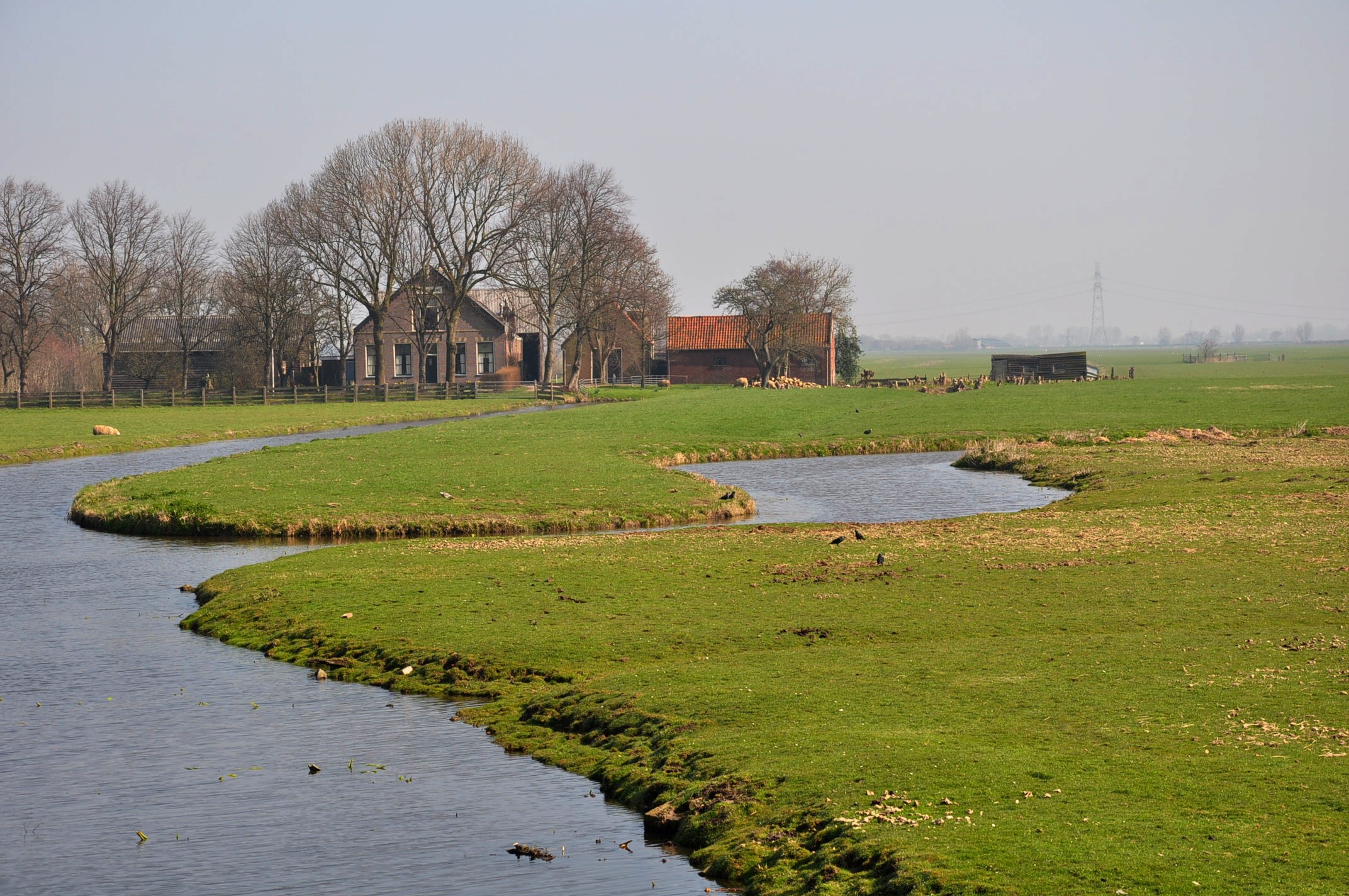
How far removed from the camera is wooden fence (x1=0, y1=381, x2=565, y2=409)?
93.2 m

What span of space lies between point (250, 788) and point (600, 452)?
115ft

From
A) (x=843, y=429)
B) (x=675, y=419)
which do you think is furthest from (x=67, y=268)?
(x=843, y=429)

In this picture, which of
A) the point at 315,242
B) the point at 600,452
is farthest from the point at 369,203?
the point at 600,452

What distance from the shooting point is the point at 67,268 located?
109188 millimetres

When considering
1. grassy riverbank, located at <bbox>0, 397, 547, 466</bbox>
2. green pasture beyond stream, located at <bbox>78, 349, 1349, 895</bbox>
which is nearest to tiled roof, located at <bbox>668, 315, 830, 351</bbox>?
grassy riverbank, located at <bbox>0, 397, 547, 466</bbox>

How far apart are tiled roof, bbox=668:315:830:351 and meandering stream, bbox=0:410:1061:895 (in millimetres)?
111226

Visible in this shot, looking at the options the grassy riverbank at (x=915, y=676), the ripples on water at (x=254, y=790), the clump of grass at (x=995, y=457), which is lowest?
the ripples on water at (x=254, y=790)

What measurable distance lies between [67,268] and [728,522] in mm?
97078

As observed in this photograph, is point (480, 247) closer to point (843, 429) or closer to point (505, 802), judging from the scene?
point (843, 429)

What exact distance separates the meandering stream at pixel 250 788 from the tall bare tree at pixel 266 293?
92.5m

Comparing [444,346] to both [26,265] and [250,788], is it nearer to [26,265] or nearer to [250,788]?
[26,265]

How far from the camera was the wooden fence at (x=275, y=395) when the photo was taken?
3671 inches

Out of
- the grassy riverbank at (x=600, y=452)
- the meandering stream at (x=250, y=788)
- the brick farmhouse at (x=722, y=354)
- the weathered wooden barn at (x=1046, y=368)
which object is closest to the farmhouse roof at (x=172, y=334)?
the brick farmhouse at (x=722, y=354)

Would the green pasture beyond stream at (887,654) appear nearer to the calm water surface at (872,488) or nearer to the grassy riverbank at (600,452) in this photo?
the grassy riverbank at (600,452)
